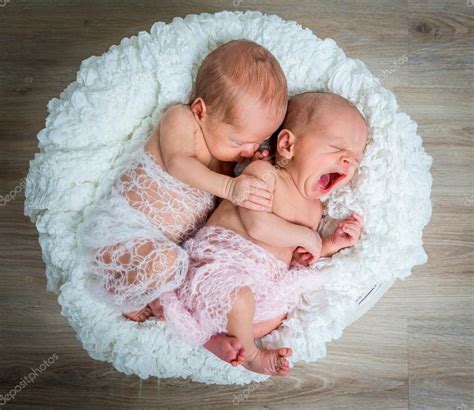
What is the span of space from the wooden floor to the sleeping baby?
47 cm

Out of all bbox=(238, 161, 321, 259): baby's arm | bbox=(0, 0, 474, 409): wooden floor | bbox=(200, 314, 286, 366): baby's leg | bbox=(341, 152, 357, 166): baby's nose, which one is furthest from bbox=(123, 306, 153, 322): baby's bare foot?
bbox=(341, 152, 357, 166): baby's nose

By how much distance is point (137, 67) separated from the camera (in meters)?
1.39

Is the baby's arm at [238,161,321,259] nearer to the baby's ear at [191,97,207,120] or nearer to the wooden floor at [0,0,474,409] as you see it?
the baby's ear at [191,97,207,120]

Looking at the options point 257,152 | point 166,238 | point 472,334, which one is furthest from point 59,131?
point 472,334

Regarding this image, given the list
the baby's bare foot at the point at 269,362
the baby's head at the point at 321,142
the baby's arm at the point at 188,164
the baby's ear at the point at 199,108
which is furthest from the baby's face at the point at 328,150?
the baby's bare foot at the point at 269,362

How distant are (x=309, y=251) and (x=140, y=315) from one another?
1.32 feet

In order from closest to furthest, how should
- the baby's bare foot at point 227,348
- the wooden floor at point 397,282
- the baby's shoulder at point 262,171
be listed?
the baby's bare foot at point 227,348, the baby's shoulder at point 262,171, the wooden floor at point 397,282

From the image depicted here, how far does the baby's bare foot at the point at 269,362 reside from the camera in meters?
1.21

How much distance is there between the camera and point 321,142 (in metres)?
1.26

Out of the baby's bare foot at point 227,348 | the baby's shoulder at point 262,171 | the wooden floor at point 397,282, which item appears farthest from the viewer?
the wooden floor at point 397,282

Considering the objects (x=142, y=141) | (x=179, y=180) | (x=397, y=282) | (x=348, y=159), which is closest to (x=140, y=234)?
(x=179, y=180)

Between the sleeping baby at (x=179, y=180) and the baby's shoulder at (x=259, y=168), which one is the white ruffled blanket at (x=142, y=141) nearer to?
the sleeping baby at (x=179, y=180)

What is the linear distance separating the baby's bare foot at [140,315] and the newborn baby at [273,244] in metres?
0.04

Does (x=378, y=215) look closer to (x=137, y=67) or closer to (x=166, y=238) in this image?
(x=166, y=238)
